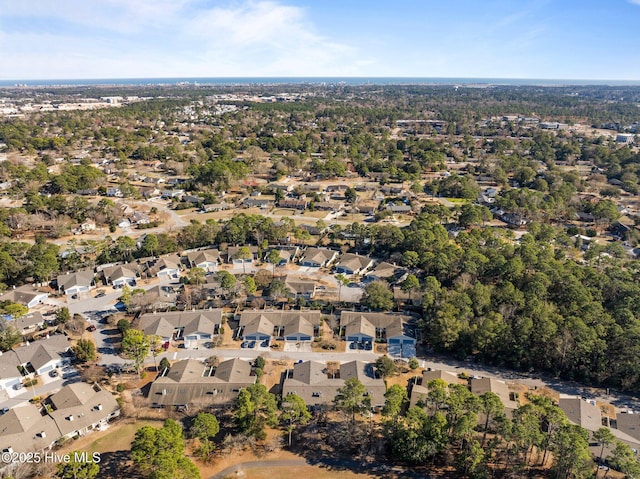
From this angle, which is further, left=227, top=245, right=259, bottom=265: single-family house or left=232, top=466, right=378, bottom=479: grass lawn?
left=227, top=245, right=259, bottom=265: single-family house

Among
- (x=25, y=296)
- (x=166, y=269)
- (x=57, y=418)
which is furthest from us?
(x=166, y=269)

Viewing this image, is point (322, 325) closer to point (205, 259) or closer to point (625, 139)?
point (205, 259)

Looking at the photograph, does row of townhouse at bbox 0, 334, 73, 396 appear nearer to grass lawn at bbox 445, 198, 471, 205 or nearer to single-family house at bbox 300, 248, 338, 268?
single-family house at bbox 300, 248, 338, 268

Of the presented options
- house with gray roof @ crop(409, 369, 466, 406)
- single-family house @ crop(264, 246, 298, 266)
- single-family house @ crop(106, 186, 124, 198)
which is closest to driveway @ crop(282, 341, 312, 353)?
house with gray roof @ crop(409, 369, 466, 406)

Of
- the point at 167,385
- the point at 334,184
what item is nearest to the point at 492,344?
the point at 167,385

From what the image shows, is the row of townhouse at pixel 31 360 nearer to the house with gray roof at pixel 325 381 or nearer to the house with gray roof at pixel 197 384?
the house with gray roof at pixel 197 384

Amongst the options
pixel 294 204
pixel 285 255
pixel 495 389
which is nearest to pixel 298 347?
pixel 495 389
